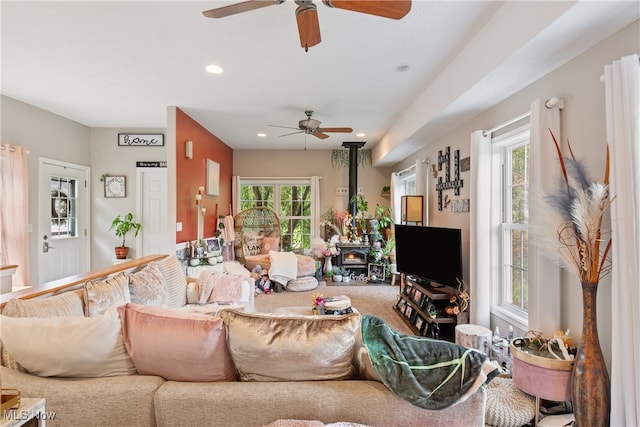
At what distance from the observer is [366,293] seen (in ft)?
17.0

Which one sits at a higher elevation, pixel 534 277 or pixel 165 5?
pixel 165 5

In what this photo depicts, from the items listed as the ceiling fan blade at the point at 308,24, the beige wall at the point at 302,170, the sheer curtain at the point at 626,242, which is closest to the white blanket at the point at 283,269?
the beige wall at the point at 302,170

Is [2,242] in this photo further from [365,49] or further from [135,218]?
[365,49]

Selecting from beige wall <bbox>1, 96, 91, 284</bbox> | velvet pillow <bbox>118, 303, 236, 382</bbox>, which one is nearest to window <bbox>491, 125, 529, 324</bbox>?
velvet pillow <bbox>118, 303, 236, 382</bbox>

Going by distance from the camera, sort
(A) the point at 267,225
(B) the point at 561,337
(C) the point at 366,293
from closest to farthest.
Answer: (B) the point at 561,337 < (C) the point at 366,293 < (A) the point at 267,225

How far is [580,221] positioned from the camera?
63.6 inches

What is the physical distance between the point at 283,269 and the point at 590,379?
4244 mm

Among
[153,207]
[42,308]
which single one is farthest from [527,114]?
[153,207]

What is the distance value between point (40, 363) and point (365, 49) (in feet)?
9.25

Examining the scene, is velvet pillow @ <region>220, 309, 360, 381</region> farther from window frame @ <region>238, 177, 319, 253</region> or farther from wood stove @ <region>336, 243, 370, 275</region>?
window frame @ <region>238, 177, 319, 253</region>

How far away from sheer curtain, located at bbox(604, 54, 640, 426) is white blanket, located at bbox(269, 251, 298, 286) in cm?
429

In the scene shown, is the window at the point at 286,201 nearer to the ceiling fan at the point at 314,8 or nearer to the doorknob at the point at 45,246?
the doorknob at the point at 45,246

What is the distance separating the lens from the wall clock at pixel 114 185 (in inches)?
214

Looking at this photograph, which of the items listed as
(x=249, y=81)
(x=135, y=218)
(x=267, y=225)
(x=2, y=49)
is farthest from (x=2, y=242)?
(x=267, y=225)
